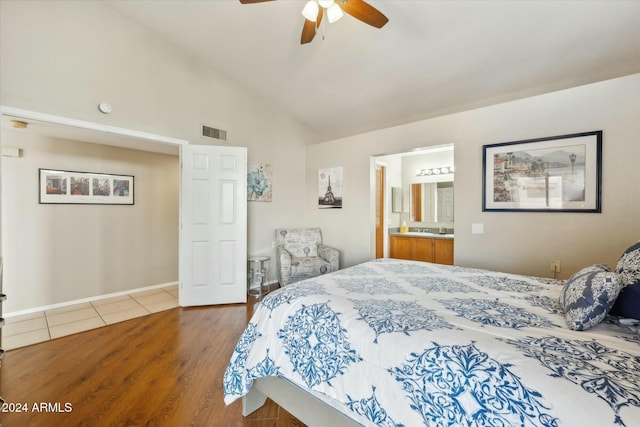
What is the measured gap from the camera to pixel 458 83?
10.2ft

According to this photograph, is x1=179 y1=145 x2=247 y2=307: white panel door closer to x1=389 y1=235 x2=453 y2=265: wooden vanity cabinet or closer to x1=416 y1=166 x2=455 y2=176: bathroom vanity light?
x1=389 y1=235 x2=453 y2=265: wooden vanity cabinet

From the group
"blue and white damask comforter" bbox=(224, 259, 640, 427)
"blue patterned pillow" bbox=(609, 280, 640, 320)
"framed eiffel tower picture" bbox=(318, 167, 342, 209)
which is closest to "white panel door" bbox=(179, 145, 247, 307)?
"framed eiffel tower picture" bbox=(318, 167, 342, 209)

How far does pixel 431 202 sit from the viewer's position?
4910 millimetres

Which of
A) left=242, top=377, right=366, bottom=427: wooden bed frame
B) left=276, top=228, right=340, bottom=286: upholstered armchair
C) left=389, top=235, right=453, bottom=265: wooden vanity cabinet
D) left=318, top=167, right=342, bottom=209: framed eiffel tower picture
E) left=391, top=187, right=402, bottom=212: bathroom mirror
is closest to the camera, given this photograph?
left=242, top=377, right=366, bottom=427: wooden bed frame

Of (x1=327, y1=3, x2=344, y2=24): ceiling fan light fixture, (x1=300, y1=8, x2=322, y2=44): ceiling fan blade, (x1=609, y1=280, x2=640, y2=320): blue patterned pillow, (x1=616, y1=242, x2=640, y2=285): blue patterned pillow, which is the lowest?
(x1=609, y1=280, x2=640, y2=320): blue patterned pillow

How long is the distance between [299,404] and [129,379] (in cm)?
142

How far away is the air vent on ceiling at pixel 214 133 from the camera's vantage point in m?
3.62

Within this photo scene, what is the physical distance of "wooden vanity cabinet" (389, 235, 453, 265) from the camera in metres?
4.11

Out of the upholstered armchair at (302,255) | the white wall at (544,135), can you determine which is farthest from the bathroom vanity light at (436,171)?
the upholstered armchair at (302,255)

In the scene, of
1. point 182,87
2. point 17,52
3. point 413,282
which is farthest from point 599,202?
point 17,52

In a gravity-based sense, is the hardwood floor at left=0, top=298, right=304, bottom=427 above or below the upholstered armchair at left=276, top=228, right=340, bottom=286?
below

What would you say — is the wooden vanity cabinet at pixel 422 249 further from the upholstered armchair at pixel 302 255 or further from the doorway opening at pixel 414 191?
the upholstered armchair at pixel 302 255

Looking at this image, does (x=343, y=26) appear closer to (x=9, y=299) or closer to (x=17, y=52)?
(x=17, y=52)

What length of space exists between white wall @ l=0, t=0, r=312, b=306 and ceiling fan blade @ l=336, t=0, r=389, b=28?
8.18 ft
